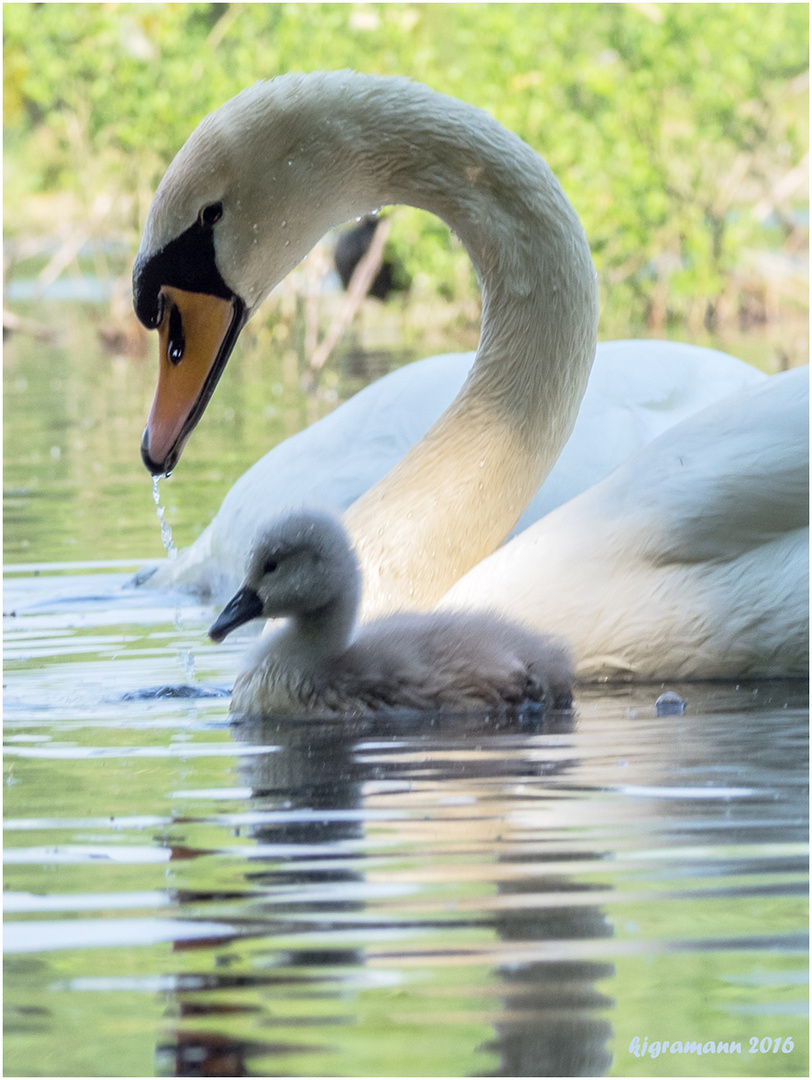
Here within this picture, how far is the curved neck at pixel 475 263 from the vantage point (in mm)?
5250

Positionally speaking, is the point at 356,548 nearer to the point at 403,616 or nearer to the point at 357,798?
the point at 403,616

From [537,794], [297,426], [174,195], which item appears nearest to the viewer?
[537,794]

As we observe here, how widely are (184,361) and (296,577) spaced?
791mm

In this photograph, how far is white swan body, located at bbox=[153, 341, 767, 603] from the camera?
6.02 metres

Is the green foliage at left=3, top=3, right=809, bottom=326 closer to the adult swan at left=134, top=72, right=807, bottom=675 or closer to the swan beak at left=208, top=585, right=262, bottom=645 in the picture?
the adult swan at left=134, top=72, right=807, bottom=675

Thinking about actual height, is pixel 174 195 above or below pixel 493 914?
above

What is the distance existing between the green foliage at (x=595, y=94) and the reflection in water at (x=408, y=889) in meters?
17.5

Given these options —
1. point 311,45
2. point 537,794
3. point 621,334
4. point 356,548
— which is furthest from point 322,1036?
point 311,45

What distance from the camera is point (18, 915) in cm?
319

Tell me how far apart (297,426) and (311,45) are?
40.4ft

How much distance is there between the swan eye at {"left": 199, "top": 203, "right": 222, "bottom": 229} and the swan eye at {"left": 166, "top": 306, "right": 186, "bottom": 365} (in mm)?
232

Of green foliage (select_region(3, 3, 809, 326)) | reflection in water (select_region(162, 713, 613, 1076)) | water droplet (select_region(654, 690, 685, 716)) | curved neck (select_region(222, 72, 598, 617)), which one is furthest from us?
green foliage (select_region(3, 3, 809, 326))

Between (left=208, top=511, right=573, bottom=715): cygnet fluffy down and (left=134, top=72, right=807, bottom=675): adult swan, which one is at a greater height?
(left=134, top=72, right=807, bottom=675): adult swan

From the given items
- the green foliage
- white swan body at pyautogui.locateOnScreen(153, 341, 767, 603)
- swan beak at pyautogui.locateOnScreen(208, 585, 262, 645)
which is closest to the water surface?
swan beak at pyautogui.locateOnScreen(208, 585, 262, 645)
